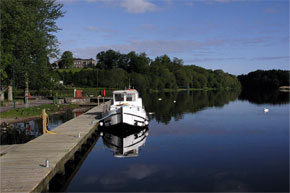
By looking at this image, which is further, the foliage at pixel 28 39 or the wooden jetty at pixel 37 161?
the foliage at pixel 28 39

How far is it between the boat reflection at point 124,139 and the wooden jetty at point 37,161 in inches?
93.1

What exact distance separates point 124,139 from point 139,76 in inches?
4262

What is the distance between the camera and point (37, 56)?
3762 centimetres

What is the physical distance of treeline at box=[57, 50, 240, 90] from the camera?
392 feet

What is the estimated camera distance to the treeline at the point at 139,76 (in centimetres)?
11946

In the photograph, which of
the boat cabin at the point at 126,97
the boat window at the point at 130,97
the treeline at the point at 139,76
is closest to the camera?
the boat cabin at the point at 126,97

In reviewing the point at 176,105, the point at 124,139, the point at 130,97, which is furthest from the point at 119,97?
the point at 176,105

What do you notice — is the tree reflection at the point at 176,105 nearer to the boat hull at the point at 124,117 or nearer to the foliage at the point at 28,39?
the boat hull at the point at 124,117

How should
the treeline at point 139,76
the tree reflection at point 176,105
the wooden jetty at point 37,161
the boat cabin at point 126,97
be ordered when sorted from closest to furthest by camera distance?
the wooden jetty at point 37,161 < the boat cabin at point 126,97 < the tree reflection at point 176,105 < the treeline at point 139,76

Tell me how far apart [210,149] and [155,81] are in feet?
383

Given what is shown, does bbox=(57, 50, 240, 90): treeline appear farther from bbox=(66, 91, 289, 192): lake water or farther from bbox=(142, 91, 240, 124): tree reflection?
bbox=(66, 91, 289, 192): lake water

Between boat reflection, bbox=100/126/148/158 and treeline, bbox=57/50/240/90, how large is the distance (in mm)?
79321

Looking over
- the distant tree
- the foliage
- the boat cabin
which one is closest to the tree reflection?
the boat cabin

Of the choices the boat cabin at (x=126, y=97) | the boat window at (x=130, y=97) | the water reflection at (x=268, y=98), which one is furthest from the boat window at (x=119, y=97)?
the water reflection at (x=268, y=98)
